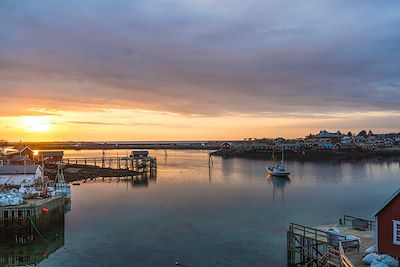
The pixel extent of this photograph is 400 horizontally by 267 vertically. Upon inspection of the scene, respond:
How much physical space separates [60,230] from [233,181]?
38.3 meters

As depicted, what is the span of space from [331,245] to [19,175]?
39.0 metres

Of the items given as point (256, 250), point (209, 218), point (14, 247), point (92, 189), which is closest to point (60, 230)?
point (14, 247)

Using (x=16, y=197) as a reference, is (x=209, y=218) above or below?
below

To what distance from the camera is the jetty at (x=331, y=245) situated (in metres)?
18.3

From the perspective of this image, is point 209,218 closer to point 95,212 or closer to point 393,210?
point 95,212

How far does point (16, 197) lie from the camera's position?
3225cm

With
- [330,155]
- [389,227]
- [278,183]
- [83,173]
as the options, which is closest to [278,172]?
[278,183]

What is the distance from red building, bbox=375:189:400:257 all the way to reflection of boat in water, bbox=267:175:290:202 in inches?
1218

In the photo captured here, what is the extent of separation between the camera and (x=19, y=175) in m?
47.6

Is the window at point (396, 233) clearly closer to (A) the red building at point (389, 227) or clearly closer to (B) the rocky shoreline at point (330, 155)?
(A) the red building at point (389, 227)

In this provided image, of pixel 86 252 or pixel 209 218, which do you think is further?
pixel 209 218

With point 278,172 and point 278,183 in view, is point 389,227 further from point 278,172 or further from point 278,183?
point 278,172

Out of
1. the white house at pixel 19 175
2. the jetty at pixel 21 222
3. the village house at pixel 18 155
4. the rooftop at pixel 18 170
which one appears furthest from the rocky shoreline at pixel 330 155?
the jetty at pixel 21 222

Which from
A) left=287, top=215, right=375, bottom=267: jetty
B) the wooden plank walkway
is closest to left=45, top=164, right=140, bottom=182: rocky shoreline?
left=287, top=215, right=375, bottom=267: jetty
